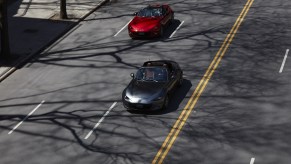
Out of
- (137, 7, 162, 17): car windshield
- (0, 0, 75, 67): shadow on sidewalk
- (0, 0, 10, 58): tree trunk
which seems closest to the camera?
(0, 0, 10, 58): tree trunk

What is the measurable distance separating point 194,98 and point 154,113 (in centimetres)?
220

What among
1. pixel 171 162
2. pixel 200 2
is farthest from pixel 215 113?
pixel 200 2

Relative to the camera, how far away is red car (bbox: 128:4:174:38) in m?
31.8

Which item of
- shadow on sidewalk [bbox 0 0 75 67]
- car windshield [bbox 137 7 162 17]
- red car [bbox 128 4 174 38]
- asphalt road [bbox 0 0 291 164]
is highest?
car windshield [bbox 137 7 162 17]

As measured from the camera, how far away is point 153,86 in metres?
23.8

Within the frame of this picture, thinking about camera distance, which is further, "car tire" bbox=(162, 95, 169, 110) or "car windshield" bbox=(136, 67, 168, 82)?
"car windshield" bbox=(136, 67, 168, 82)

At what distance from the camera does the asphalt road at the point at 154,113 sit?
20781mm

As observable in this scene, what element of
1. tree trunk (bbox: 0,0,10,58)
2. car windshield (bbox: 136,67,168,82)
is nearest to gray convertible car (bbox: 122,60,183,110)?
car windshield (bbox: 136,67,168,82)

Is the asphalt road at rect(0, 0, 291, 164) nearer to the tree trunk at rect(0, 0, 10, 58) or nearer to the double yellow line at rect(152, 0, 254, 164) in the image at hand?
the double yellow line at rect(152, 0, 254, 164)

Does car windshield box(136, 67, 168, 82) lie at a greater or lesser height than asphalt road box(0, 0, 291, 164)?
greater

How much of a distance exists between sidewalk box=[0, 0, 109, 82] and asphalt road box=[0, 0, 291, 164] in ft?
2.33

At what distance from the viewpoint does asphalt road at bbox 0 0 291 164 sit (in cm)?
2078

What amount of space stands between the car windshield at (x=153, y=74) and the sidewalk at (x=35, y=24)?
25.2 feet

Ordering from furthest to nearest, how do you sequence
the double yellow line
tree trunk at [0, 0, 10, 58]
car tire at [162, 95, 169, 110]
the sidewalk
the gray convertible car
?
the sidewalk, tree trunk at [0, 0, 10, 58], car tire at [162, 95, 169, 110], the gray convertible car, the double yellow line
